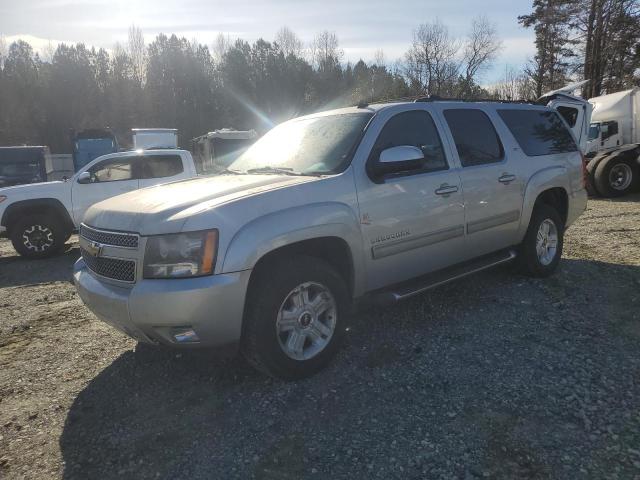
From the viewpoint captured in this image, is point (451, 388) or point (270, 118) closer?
point (451, 388)

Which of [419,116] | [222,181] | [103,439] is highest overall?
[419,116]

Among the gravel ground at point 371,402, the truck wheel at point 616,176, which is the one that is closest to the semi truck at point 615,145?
the truck wheel at point 616,176

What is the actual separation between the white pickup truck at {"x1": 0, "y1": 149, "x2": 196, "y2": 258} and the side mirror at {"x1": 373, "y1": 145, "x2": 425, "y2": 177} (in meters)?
6.98

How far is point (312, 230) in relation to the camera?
331 cm

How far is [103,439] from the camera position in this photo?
2.94 m

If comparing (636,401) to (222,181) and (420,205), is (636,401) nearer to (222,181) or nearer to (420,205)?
(420,205)

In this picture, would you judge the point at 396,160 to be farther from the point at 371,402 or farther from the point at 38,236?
the point at 38,236

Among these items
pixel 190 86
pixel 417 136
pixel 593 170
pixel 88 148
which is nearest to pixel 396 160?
pixel 417 136

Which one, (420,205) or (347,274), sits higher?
(420,205)

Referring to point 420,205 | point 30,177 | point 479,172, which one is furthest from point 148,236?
point 30,177

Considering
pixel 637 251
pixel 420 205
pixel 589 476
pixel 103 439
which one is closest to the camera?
pixel 589 476

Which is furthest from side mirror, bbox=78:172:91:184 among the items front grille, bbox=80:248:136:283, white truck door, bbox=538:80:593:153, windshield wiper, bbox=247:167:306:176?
white truck door, bbox=538:80:593:153

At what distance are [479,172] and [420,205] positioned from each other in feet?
3.05

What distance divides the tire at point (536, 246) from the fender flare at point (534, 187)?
0.12 meters
